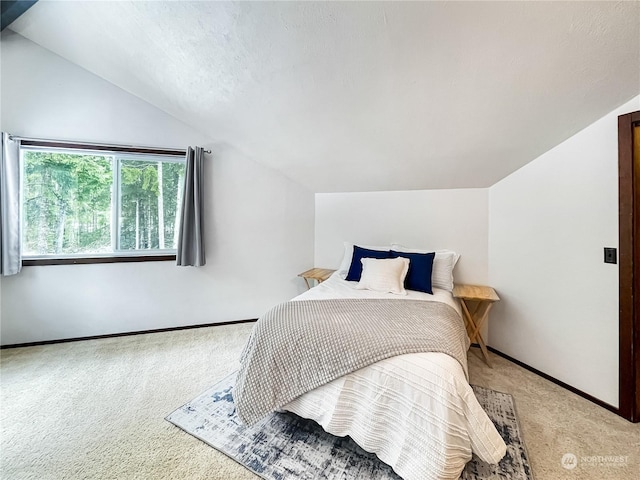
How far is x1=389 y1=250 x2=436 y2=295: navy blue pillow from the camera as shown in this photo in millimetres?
2340

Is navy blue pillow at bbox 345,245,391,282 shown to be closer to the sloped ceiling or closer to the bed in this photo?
the sloped ceiling

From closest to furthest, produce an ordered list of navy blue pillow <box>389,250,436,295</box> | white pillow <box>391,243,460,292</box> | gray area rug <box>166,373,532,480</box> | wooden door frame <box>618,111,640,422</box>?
gray area rug <box>166,373,532,480</box>
wooden door frame <box>618,111,640,422</box>
navy blue pillow <box>389,250,436,295</box>
white pillow <box>391,243,460,292</box>

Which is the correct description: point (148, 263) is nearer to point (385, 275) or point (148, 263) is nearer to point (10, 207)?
point (10, 207)

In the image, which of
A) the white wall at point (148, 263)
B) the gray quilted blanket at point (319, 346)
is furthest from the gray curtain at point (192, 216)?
the gray quilted blanket at point (319, 346)

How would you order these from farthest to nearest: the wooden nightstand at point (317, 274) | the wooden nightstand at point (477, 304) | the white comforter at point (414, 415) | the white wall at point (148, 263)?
the wooden nightstand at point (317, 274) < the white wall at point (148, 263) < the wooden nightstand at point (477, 304) < the white comforter at point (414, 415)

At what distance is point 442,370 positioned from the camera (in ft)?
3.86

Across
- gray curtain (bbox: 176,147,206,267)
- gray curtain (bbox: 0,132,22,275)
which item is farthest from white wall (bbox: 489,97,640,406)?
gray curtain (bbox: 0,132,22,275)

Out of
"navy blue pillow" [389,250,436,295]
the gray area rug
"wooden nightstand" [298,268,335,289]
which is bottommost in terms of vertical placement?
the gray area rug

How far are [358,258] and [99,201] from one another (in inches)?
116

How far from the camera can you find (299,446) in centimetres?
142

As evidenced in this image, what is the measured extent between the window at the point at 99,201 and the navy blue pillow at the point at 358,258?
2.14m

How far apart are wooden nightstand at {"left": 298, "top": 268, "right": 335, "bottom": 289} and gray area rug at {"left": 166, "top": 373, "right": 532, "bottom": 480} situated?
5.02ft

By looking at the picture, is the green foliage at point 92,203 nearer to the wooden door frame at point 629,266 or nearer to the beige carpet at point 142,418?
the beige carpet at point 142,418

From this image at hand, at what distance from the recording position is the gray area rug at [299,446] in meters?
1.26
